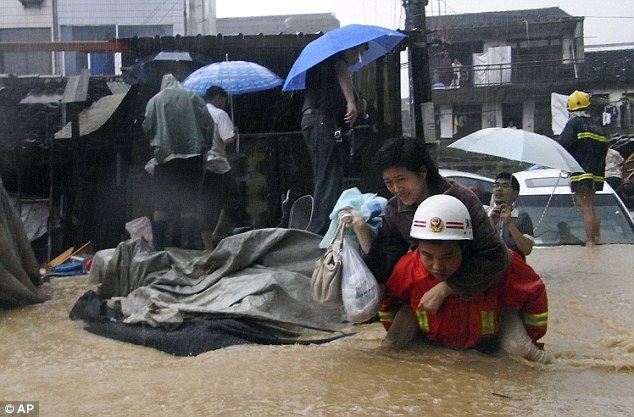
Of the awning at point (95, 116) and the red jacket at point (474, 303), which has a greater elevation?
the awning at point (95, 116)

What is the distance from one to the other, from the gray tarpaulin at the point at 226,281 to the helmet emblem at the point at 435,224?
1.60 m

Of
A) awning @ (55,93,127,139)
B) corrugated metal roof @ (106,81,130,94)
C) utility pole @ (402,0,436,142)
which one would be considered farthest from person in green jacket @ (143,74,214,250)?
corrugated metal roof @ (106,81,130,94)

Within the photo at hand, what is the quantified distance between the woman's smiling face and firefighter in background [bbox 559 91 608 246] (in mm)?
5084

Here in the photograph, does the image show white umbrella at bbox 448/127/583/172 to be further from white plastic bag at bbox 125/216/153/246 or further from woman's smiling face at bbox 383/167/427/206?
white plastic bag at bbox 125/216/153/246

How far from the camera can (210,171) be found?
7.48m

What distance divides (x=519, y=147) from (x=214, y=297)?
8.95ft

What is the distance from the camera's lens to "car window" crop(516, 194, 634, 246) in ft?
29.6

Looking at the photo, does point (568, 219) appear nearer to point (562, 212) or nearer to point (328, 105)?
point (562, 212)

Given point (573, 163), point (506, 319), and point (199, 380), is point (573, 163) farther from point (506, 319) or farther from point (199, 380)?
point (199, 380)

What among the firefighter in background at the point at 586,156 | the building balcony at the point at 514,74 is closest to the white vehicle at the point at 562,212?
the firefighter in background at the point at 586,156

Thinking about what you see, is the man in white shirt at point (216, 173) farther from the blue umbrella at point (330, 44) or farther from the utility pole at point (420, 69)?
the utility pole at point (420, 69)

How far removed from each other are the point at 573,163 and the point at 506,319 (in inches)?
124

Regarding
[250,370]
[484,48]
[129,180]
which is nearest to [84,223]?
[129,180]

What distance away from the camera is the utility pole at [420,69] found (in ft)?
26.7
